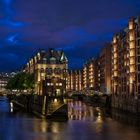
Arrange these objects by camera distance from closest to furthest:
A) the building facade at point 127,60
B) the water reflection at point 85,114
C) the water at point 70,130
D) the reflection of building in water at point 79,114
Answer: the water at point 70,130 → the water reflection at point 85,114 → the reflection of building in water at point 79,114 → the building facade at point 127,60

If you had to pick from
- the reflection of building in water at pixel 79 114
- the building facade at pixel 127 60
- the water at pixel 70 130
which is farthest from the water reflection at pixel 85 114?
the building facade at pixel 127 60

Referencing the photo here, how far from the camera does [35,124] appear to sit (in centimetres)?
9625

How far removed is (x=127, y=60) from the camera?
133 m

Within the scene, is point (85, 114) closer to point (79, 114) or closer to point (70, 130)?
point (79, 114)

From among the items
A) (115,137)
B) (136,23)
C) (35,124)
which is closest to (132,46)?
(136,23)

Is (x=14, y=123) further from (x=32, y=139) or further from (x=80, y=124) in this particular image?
(x=32, y=139)

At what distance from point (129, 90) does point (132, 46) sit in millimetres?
12189

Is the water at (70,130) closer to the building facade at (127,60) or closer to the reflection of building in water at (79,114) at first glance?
the reflection of building in water at (79,114)

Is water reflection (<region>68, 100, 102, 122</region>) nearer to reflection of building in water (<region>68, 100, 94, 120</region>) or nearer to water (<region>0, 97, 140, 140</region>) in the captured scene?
reflection of building in water (<region>68, 100, 94, 120</region>)

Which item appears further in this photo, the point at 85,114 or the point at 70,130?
the point at 85,114

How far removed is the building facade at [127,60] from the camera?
4815 inches

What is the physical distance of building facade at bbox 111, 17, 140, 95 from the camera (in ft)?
401

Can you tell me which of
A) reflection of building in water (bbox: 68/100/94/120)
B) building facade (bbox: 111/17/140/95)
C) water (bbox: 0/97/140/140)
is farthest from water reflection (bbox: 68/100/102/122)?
building facade (bbox: 111/17/140/95)

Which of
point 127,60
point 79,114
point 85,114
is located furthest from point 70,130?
point 127,60
